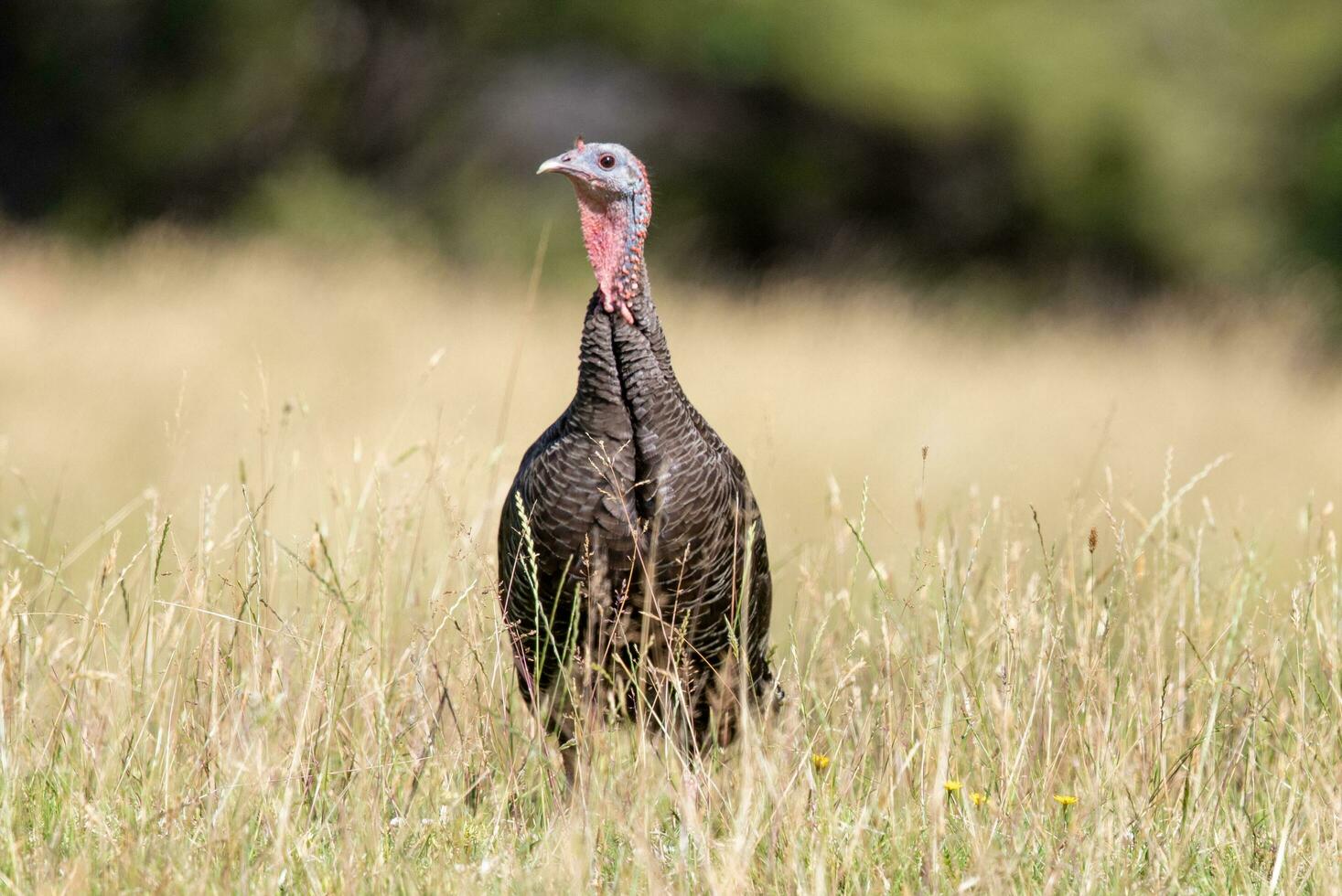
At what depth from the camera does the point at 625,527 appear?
131 inches

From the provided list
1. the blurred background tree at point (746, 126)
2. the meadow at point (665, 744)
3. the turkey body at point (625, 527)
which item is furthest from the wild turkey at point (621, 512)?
the blurred background tree at point (746, 126)

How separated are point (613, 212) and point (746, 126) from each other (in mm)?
13557

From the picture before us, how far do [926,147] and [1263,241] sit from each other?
3.60 metres

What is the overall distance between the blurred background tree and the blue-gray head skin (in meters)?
11.0

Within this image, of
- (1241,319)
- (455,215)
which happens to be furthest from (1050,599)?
(455,215)

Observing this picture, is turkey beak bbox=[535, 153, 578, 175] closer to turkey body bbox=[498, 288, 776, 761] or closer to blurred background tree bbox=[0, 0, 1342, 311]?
turkey body bbox=[498, 288, 776, 761]

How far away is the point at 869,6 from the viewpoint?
14633 millimetres

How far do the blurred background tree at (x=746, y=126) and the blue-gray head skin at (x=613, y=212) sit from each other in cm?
1104

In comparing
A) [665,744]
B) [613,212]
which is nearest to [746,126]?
[613,212]

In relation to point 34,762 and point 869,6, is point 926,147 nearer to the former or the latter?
point 869,6

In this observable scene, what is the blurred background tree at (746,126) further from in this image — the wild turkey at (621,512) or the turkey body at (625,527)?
the turkey body at (625,527)

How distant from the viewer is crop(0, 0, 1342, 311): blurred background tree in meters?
→ 14.5

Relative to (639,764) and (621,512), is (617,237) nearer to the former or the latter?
(621,512)

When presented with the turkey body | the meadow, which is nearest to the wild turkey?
the turkey body
